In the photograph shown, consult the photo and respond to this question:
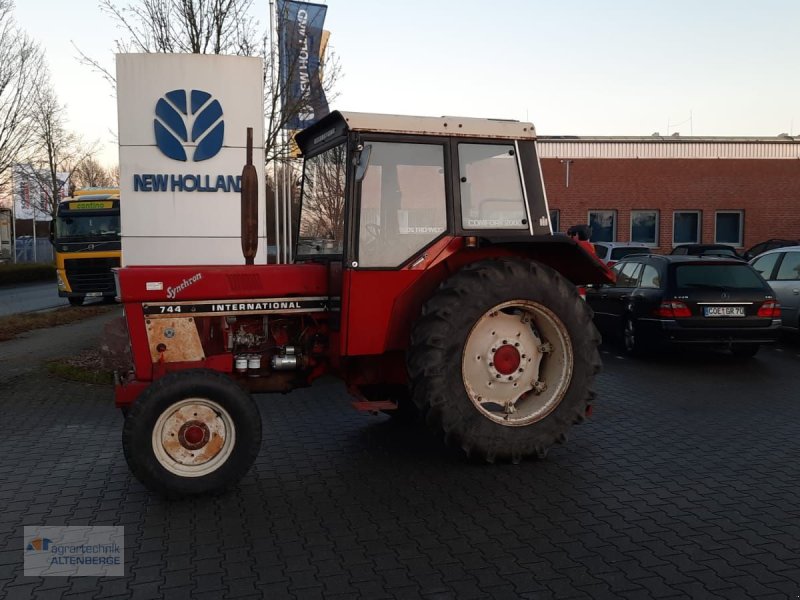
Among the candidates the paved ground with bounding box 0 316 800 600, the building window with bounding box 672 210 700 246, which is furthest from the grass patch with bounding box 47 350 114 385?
the building window with bounding box 672 210 700 246

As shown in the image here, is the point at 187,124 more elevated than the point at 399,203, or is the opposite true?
the point at 187,124

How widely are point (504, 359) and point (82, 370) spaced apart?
6.63 m

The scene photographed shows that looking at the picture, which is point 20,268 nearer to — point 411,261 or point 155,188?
point 155,188

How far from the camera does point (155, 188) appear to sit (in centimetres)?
1201

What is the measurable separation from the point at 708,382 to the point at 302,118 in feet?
28.1

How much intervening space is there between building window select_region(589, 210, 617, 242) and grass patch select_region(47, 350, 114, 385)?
976 inches

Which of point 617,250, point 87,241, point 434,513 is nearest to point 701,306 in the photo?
point 434,513

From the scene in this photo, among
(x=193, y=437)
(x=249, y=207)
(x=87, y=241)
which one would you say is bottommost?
(x=193, y=437)

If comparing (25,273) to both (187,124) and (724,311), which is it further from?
(724,311)

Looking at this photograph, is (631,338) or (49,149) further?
(49,149)

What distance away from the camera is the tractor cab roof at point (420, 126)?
5609 mm

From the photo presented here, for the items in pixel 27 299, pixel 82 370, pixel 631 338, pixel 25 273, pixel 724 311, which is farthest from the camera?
pixel 25 273

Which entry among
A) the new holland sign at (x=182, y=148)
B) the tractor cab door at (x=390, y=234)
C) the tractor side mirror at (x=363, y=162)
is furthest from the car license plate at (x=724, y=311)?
the tractor side mirror at (x=363, y=162)

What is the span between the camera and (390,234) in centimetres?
571
